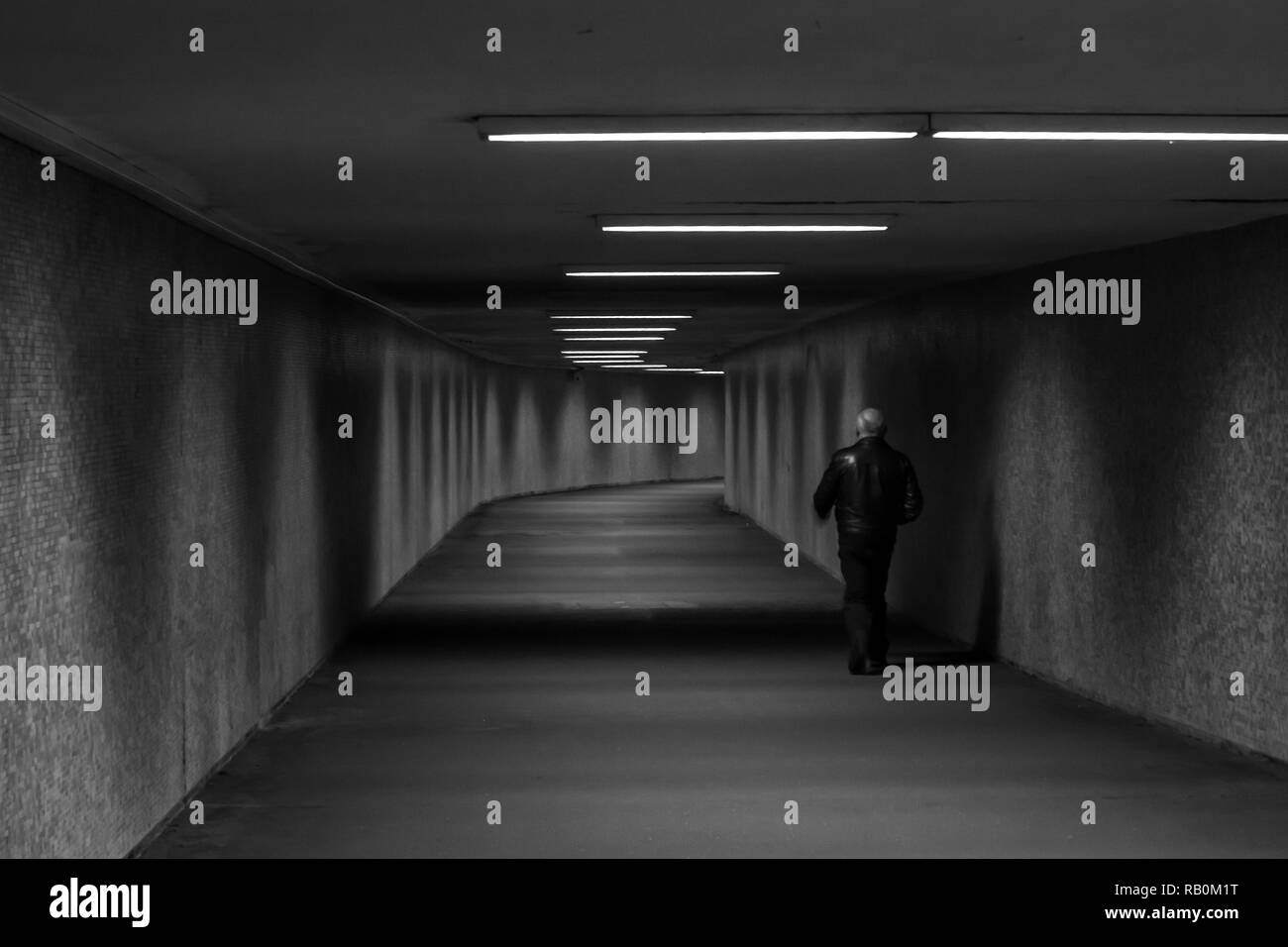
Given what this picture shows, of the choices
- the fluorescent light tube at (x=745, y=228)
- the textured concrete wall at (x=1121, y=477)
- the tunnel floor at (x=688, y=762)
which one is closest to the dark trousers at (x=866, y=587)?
the tunnel floor at (x=688, y=762)

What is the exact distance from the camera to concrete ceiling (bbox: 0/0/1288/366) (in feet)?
13.4

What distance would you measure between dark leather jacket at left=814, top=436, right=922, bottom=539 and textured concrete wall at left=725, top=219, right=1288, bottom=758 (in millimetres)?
989

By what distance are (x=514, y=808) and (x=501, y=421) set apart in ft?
80.0

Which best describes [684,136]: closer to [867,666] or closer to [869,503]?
[869,503]

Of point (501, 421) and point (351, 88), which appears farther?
point (501, 421)

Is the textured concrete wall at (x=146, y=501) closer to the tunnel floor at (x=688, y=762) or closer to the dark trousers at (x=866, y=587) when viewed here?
the tunnel floor at (x=688, y=762)

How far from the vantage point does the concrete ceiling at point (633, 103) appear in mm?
4082
